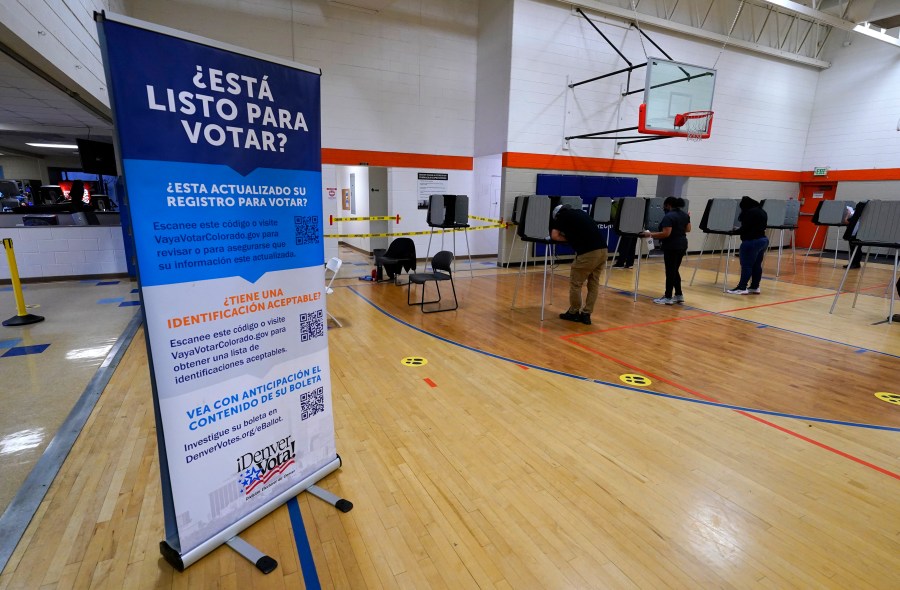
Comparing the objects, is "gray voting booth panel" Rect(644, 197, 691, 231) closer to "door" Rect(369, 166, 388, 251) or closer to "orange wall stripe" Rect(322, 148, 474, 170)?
"orange wall stripe" Rect(322, 148, 474, 170)

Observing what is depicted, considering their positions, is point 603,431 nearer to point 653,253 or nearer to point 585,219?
point 585,219

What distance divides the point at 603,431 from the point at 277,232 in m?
2.45

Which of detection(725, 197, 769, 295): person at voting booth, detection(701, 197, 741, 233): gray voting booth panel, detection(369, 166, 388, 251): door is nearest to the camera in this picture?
detection(725, 197, 769, 295): person at voting booth

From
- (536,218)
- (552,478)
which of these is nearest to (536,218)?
(536,218)

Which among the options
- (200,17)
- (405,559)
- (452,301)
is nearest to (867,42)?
(452,301)

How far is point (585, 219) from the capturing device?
5.17 m

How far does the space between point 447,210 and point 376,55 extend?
3.71 m

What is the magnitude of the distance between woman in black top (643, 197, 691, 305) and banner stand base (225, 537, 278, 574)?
19.9 ft

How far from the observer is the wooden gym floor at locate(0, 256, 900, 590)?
6.13 ft

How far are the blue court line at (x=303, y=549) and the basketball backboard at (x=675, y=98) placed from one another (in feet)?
27.8

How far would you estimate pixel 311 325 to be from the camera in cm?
221

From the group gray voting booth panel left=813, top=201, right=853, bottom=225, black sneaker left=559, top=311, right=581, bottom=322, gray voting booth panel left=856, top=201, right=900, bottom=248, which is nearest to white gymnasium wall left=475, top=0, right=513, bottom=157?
black sneaker left=559, top=311, right=581, bottom=322

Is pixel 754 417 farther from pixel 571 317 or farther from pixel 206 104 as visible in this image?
pixel 206 104

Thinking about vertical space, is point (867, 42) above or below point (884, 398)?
above
